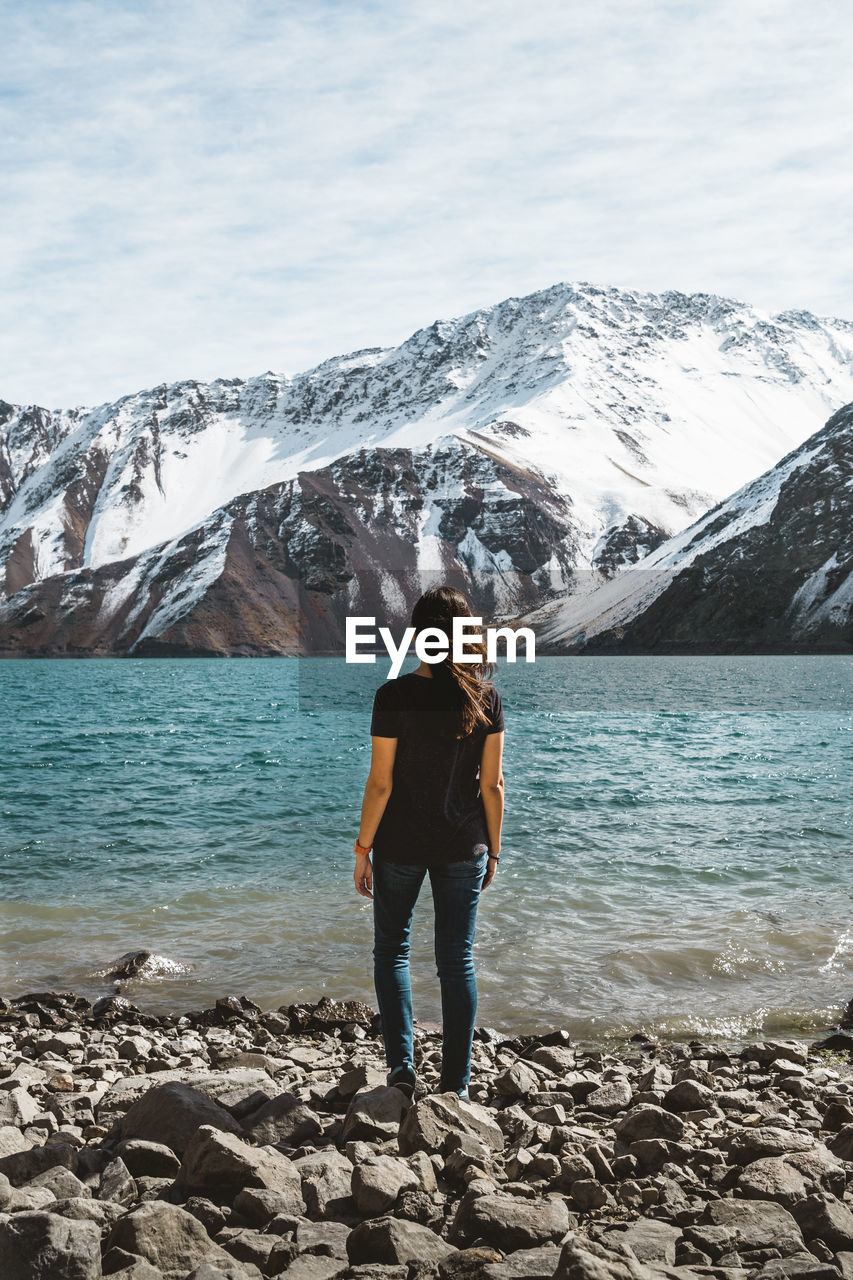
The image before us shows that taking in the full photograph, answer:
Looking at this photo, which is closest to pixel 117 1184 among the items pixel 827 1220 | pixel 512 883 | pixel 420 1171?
pixel 420 1171

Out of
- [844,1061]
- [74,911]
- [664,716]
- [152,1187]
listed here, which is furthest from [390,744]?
[664,716]

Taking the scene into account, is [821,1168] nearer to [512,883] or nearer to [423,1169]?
[423,1169]

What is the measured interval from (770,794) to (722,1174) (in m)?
23.1

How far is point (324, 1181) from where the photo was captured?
5148mm

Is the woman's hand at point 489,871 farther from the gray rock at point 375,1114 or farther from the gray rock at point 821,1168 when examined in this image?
the gray rock at point 821,1168

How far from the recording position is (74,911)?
1535cm

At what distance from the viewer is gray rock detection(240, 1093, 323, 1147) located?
6059 mm

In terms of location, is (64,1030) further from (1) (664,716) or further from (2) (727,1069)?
(1) (664,716)

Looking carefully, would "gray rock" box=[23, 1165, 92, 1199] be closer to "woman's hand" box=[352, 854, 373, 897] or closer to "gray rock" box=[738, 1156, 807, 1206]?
"woman's hand" box=[352, 854, 373, 897]

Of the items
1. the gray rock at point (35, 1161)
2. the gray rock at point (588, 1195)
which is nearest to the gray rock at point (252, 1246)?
the gray rock at point (35, 1161)

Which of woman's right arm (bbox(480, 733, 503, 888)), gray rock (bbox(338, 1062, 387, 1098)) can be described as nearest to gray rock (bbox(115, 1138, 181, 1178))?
gray rock (bbox(338, 1062, 387, 1098))

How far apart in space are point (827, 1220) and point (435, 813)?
3052 mm

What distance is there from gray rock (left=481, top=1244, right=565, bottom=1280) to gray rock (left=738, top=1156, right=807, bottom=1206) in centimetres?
138

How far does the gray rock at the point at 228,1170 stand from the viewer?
5086mm
